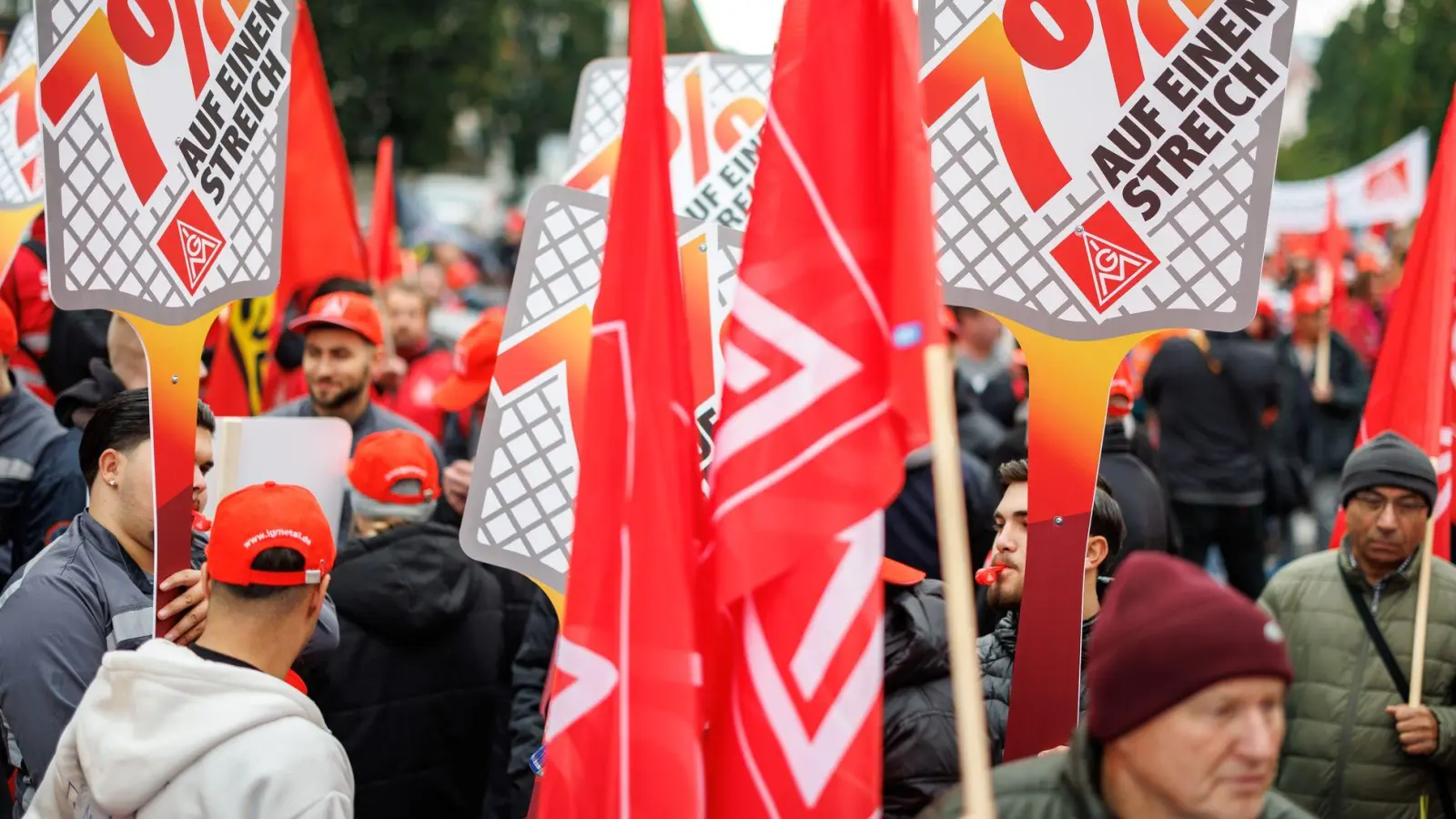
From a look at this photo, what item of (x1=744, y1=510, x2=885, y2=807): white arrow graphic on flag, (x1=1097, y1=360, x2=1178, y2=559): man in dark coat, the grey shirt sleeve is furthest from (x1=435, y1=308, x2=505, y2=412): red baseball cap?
(x1=744, y1=510, x2=885, y2=807): white arrow graphic on flag

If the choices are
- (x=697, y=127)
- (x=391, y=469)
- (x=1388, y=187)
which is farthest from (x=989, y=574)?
(x=1388, y=187)

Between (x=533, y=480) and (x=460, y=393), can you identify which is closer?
(x=533, y=480)

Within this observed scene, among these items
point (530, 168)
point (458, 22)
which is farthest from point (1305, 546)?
point (530, 168)

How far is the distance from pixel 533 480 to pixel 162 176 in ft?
3.77

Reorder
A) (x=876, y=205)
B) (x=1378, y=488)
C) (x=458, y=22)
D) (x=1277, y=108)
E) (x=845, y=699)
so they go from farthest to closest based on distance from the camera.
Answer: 1. (x=458, y=22)
2. (x=1378, y=488)
3. (x=1277, y=108)
4. (x=876, y=205)
5. (x=845, y=699)

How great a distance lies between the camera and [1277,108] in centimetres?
339

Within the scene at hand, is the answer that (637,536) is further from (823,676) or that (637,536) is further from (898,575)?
(898,575)

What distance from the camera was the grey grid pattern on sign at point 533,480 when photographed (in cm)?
387

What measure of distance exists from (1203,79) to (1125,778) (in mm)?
1659

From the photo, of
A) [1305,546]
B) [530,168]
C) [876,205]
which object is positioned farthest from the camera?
[530,168]

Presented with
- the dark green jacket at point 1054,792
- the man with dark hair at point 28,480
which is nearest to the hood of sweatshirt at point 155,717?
the dark green jacket at point 1054,792

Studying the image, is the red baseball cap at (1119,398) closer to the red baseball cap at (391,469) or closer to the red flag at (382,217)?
the red baseball cap at (391,469)

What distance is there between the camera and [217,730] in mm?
2848

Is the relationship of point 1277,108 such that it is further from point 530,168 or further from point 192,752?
point 530,168
